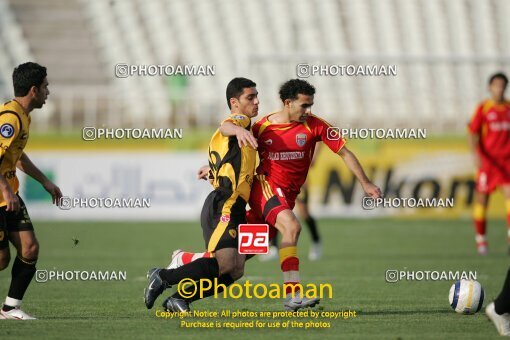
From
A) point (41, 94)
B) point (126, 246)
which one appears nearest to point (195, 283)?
point (41, 94)

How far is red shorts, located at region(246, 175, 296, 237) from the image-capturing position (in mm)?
8766

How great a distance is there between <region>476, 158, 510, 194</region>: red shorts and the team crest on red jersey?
696 cm

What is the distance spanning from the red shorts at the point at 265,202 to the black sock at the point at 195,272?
796 mm

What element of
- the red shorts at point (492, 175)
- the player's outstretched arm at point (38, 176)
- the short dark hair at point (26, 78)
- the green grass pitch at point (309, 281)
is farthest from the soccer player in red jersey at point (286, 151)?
the red shorts at point (492, 175)

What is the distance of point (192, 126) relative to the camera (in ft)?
75.7

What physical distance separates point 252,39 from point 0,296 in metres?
21.2

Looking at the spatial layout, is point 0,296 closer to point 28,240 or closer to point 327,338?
point 28,240

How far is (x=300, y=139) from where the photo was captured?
8.95 m

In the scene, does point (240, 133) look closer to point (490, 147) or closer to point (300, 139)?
point (300, 139)

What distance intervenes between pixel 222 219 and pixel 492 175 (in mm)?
7988

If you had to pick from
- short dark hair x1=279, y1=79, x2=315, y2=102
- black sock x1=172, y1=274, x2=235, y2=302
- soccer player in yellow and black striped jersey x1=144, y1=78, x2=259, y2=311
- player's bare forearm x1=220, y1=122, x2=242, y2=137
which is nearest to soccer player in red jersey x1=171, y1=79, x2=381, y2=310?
short dark hair x1=279, y1=79, x2=315, y2=102

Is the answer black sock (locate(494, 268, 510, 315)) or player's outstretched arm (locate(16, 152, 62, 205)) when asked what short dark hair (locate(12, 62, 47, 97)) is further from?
black sock (locate(494, 268, 510, 315))

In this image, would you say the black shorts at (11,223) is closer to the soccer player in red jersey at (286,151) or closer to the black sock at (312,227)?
the soccer player in red jersey at (286,151)

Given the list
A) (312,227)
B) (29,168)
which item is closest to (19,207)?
(29,168)
